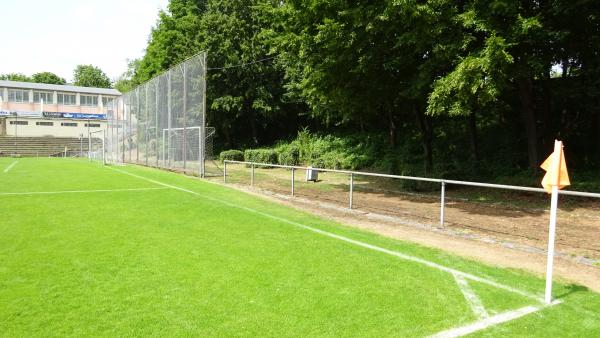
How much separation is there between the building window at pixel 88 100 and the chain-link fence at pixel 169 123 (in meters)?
48.5

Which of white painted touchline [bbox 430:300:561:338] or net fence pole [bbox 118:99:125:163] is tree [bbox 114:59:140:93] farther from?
Result: white painted touchline [bbox 430:300:561:338]

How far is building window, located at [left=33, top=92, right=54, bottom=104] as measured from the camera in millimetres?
73500

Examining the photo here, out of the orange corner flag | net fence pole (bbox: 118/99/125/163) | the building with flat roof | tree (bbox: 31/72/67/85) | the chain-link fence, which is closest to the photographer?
the orange corner flag

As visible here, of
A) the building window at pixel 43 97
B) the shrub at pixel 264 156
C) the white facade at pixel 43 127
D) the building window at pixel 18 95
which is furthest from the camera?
the building window at pixel 43 97

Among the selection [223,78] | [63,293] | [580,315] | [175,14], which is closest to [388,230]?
[580,315]

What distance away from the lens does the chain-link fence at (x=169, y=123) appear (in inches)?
829

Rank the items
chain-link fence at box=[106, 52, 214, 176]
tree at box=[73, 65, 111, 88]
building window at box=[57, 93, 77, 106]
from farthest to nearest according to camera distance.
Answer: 1. tree at box=[73, 65, 111, 88]
2. building window at box=[57, 93, 77, 106]
3. chain-link fence at box=[106, 52, 214, 176]

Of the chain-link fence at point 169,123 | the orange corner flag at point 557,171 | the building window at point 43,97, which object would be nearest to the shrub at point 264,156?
the chain-link fence at point 169,123

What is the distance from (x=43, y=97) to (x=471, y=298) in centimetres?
8370

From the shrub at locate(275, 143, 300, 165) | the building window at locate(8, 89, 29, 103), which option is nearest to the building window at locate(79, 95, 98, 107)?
the building window at locate(8, 89, 29, 103)

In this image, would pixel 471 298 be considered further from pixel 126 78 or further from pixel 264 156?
pixel 126 78

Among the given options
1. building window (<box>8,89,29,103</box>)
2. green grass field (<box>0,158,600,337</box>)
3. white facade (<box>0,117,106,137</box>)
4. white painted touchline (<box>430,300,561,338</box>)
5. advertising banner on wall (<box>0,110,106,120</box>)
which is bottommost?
white painted touchline (<box>430,300,561,338</box>)

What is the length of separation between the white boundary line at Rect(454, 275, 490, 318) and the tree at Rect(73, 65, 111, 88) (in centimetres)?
11711

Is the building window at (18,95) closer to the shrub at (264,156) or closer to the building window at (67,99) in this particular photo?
the building window at (67,99)
